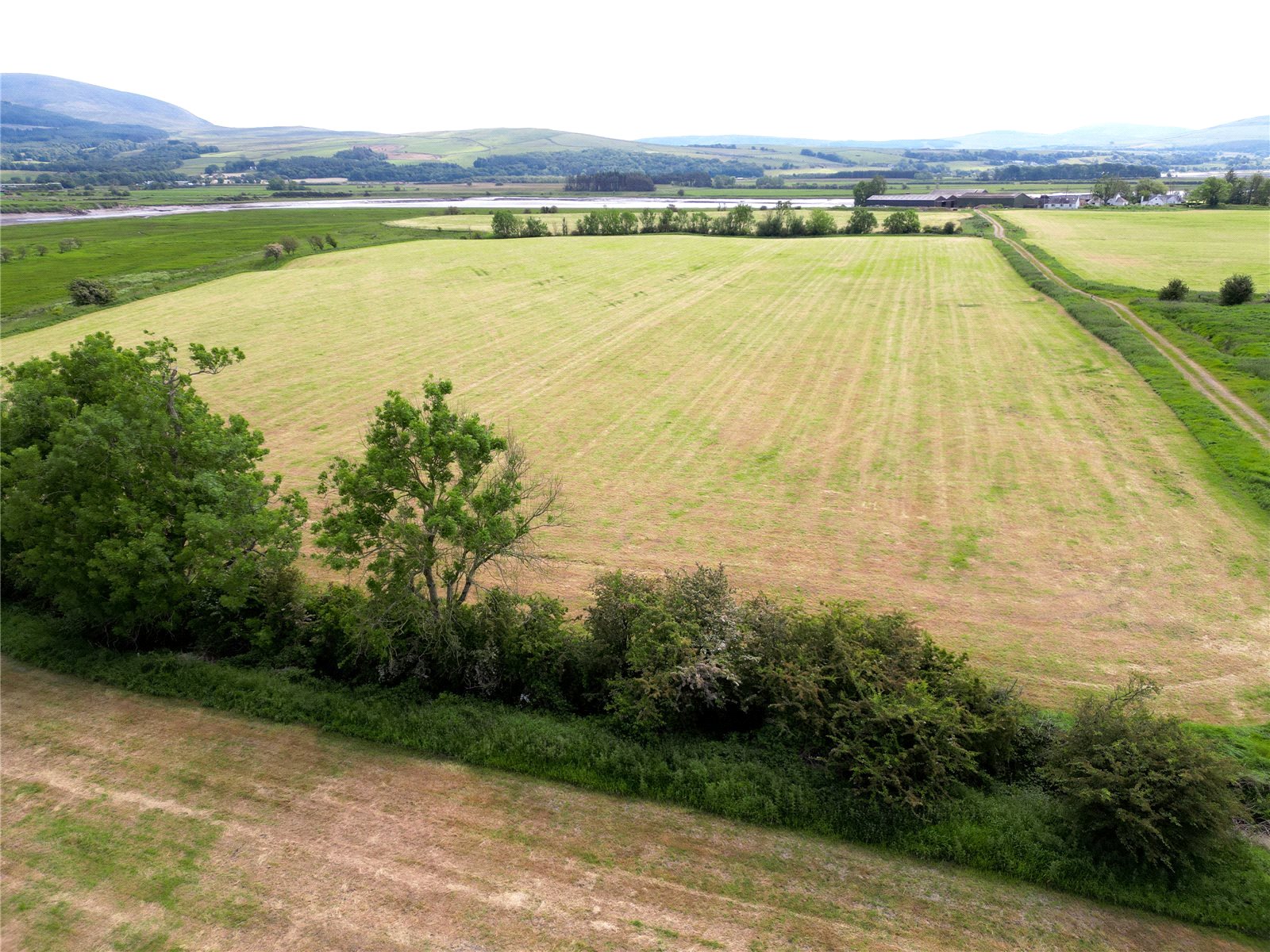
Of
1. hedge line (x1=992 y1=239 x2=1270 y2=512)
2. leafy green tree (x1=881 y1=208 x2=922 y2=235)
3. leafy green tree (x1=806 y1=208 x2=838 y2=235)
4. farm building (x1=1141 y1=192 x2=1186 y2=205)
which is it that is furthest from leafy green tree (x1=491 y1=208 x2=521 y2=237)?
farm building (x1=1141 y1=192 x2=1186 y2=205)

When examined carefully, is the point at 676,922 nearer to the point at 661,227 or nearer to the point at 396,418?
the point at 396,418

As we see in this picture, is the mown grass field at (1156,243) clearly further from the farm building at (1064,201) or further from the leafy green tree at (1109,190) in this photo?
the leafy green tree at (1109,190)

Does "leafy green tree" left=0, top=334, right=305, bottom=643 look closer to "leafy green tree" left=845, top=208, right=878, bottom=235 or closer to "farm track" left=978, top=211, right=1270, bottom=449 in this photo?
"farm track" left=978, top=211, right=1270, bottom=449

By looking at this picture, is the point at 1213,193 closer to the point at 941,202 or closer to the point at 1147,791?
the point at 941,202

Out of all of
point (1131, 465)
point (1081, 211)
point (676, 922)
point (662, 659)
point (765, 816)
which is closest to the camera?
point (676, 922)

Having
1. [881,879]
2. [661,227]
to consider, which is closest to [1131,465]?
[881,879]

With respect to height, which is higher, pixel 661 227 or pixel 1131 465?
pixel 661 227
